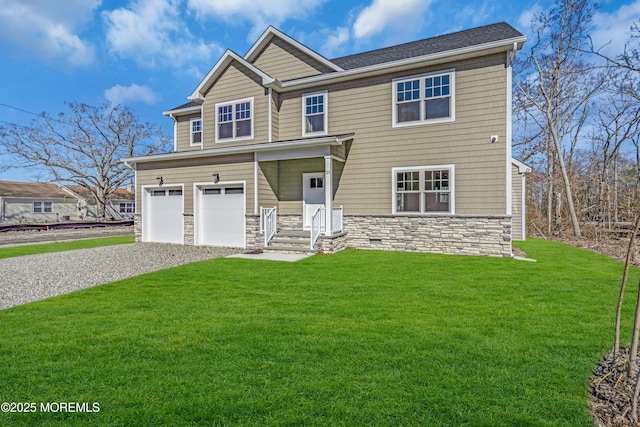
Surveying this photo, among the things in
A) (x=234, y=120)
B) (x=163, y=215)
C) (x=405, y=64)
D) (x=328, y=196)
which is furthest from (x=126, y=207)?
(x=405, y=64)

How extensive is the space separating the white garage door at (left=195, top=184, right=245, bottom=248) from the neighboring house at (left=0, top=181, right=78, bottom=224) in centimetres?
2993

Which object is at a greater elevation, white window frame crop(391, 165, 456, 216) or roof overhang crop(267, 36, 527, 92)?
roof overhang crop(267, 36, 527, 92)

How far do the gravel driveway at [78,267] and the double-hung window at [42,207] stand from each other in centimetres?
2944

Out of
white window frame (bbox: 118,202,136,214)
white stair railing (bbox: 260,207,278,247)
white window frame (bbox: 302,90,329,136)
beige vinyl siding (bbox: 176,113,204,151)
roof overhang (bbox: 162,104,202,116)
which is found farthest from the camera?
white window frame (bbox: 118,202,136,214)

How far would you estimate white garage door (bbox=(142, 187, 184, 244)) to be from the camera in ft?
42.9

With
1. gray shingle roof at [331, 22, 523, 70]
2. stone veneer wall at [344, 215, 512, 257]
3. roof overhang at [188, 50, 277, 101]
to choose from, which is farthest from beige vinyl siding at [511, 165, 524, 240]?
roof overhang at [188, 50, 277, 101]

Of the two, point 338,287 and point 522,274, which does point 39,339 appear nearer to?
point 338,287

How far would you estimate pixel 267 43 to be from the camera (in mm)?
13086

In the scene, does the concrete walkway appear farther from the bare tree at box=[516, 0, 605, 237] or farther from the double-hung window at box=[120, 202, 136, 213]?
the double-hung window at box=[120, 202, 136, 213]

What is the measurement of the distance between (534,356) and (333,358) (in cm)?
195

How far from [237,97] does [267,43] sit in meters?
2.65

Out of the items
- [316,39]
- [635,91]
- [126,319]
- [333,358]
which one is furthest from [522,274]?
[316,39]

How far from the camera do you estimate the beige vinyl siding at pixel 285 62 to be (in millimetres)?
12281

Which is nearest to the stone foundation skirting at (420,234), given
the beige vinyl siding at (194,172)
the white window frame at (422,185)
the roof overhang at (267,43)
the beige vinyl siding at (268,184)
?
the white window frame at (422,185)
